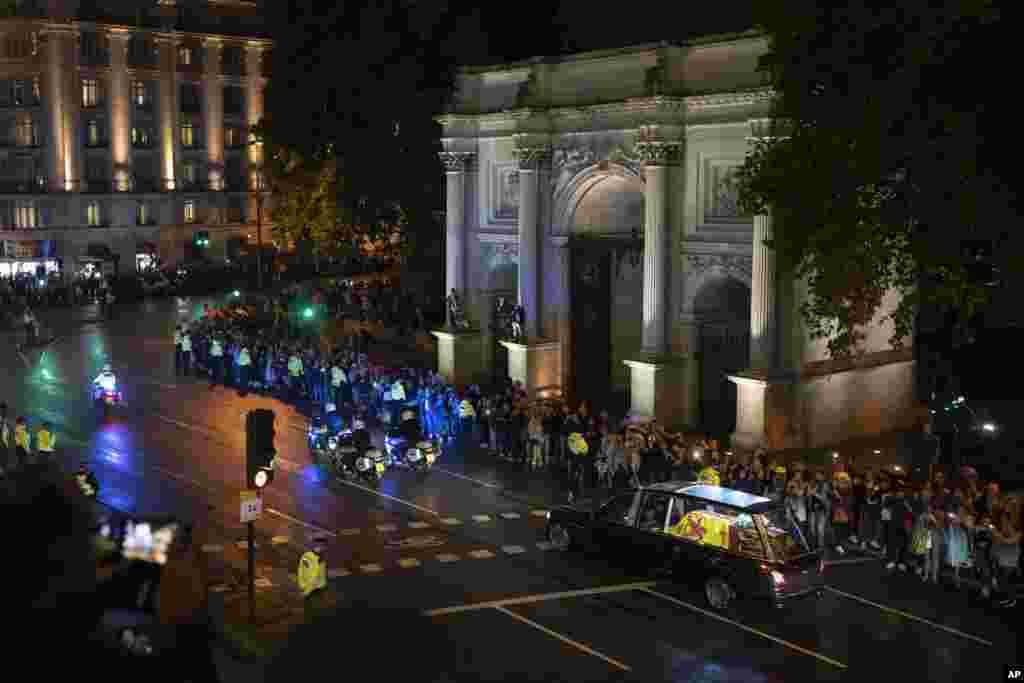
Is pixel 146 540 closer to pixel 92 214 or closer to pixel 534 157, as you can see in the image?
pixel 534 157

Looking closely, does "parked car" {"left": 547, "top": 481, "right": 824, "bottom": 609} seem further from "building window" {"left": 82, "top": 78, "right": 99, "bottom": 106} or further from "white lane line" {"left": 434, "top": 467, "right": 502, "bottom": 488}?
"building window" {"left": 82, "top": 78, "right": 99, "bottom": 106}

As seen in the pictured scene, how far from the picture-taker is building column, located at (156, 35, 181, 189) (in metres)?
79.8

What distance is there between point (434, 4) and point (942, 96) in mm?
24515

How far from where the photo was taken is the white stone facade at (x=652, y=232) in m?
27.2

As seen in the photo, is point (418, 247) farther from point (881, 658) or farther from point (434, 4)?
point (881, 658)

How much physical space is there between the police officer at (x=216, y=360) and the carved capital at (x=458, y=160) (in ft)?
30.9

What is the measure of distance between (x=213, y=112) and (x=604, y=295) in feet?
185

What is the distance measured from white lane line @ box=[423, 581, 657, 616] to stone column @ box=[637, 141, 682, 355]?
1225cm

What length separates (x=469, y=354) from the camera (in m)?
36.2

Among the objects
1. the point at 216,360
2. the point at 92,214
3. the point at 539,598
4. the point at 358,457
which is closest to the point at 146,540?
the point at 539,598

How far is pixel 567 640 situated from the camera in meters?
15.8

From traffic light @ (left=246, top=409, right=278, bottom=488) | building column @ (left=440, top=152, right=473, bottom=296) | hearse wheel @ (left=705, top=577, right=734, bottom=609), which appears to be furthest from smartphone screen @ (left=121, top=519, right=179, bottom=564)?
building column @ (left=440, top=152, right=473, bottom=296)

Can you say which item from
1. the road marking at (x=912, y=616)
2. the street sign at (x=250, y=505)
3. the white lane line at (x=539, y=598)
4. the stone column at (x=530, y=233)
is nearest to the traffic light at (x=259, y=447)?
the street sign at (x=250, y=505)

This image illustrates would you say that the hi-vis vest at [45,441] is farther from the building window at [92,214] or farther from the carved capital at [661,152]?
the building window at [92,214]
